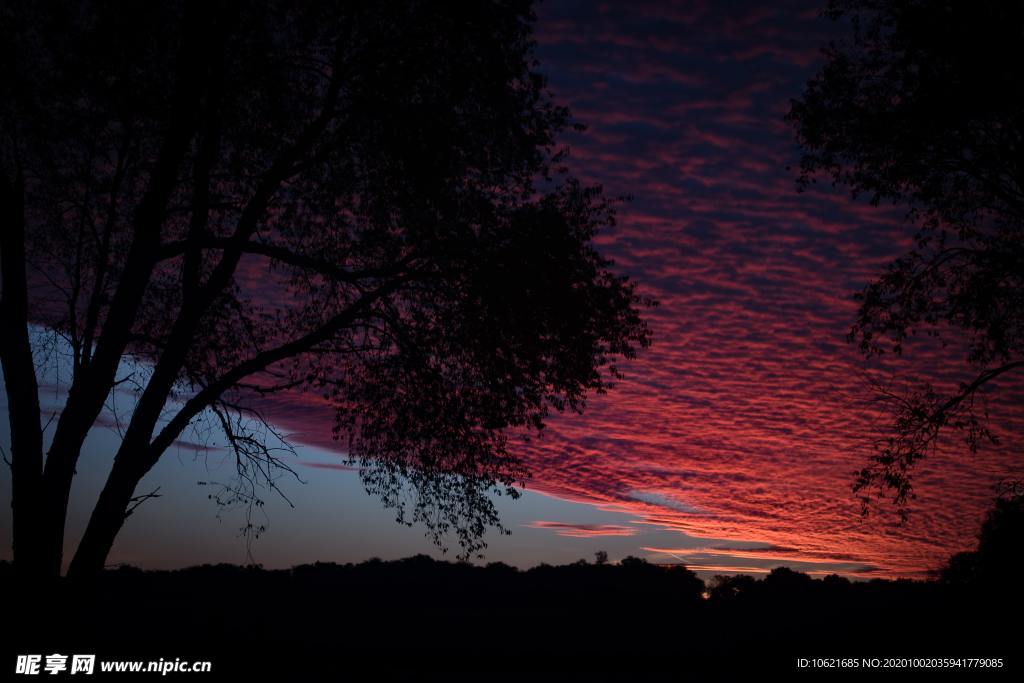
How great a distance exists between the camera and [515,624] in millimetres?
35719

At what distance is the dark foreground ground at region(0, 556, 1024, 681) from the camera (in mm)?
14328

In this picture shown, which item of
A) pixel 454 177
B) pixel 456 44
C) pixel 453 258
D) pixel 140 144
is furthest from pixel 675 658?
pixel 140 144

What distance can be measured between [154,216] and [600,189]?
8765mm

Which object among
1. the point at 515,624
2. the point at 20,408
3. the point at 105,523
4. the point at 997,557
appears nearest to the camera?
the point at 20,408

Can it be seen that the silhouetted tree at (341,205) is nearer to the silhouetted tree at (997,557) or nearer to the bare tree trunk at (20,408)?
the bare tree trunk at (20,408)

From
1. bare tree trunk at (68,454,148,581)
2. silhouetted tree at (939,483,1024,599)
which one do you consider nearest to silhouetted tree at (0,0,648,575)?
bare tree trunk at (68,454,148,581)

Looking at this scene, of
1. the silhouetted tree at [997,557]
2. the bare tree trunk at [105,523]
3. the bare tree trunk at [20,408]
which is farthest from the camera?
the silhouetted tree at [997,557]

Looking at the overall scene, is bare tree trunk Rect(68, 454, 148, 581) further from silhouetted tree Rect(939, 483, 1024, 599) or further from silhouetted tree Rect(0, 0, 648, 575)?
silhouetted tree Rect(939, 483, 1024, 599)

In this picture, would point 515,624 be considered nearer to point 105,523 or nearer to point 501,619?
point 501,619

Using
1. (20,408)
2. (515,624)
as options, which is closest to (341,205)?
(20,408)

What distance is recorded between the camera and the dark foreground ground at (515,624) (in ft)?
47.0

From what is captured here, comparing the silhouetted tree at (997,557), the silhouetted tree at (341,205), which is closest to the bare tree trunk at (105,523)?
the silhouetted tree at (341,205)

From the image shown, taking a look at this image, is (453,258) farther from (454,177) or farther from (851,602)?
(851,602)

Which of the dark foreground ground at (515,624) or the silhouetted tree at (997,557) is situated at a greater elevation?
the silhouetted tree at (997,557)
